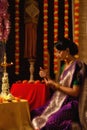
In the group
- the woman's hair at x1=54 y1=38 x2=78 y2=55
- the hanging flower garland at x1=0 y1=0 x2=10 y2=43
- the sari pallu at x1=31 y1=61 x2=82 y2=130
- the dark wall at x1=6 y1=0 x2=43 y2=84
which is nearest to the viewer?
the sari pallu at x1=31 y1=61 x2=82 y2=130

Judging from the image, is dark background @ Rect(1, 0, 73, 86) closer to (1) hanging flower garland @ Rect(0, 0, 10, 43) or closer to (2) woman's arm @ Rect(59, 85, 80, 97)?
(1) hanging flower garland @ Rect(0, 0, 10, 43)

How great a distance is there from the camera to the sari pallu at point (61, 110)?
9.39 ft

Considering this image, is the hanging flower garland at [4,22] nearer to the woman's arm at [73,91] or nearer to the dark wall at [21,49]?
the dark wall at [21,49]

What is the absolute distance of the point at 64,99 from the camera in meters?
3.10

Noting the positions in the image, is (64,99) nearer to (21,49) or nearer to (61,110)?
(61,110)

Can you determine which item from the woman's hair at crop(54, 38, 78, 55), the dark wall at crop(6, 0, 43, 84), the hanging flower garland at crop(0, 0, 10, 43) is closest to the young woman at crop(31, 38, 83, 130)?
the woman's hair at crop(54, 38, 78, 55)

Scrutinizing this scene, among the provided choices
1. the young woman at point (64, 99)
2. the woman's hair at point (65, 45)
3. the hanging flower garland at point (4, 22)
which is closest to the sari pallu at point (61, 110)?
the young woman at point (64, 99)

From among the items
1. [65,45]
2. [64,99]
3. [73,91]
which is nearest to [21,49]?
[65,45]

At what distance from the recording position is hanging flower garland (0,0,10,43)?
4.20m

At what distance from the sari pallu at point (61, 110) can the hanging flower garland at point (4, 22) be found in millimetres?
1275

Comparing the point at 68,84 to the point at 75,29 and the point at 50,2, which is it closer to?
the point at 75,29

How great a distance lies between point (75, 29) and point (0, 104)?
6.66ft

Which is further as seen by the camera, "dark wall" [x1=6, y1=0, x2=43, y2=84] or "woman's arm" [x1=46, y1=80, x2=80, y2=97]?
"dark wall" [x1=6, y1=0, x2=43, y2=84]

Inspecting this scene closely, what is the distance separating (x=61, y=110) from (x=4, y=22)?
1763mm
